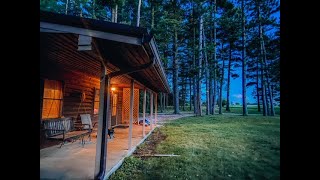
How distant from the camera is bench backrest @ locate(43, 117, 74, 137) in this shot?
594 cm

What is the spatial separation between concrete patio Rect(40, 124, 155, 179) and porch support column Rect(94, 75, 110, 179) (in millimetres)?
274

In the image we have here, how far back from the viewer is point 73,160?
5094mm

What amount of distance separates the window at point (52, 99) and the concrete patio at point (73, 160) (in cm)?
95

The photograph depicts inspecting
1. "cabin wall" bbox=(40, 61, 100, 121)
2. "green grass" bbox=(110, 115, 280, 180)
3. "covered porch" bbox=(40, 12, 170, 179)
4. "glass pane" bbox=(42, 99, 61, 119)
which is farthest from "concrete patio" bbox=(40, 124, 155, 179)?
"cabin wall" bbox=(40, 61, 100, 121)

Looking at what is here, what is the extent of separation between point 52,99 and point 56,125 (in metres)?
0.76

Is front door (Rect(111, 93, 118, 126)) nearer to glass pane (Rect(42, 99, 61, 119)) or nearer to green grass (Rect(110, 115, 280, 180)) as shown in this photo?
green grass (Rect(110, 115, 280, 180))

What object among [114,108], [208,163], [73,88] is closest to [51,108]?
[73,88]

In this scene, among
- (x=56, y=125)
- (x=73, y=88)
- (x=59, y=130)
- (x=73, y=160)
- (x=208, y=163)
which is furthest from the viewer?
(x=73, y=88)

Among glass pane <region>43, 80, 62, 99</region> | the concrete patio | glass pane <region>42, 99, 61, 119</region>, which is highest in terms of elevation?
glass pane <region>43, 80, 62, 99</region>

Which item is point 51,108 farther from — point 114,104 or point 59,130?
point 114,104

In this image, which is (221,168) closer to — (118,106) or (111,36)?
(111,36)
